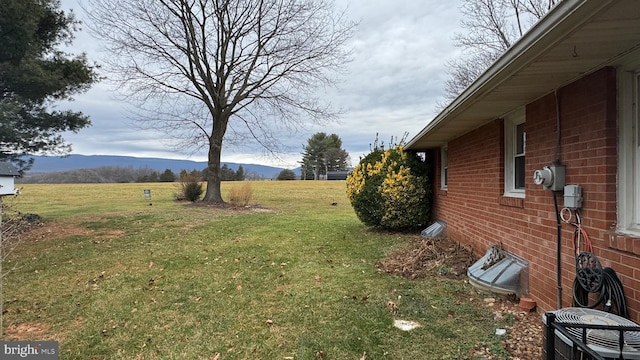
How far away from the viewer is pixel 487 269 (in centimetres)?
483

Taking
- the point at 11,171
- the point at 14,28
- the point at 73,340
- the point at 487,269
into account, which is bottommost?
Answer: the point at 73,340

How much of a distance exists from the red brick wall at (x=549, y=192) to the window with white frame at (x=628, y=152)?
4cm

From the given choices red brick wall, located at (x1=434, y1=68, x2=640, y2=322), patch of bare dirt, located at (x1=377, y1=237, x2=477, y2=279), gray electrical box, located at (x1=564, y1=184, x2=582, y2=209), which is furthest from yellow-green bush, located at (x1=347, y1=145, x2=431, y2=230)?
gray electrical box, located at (x1=564, y1=184, x2=582, y2=209)

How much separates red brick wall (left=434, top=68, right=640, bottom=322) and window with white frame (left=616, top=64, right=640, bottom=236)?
45 millimetres

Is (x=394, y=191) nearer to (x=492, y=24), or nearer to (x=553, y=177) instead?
(x=553, y=177)

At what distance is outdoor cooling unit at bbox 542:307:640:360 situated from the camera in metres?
1.88

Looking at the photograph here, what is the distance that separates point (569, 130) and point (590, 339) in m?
2.07

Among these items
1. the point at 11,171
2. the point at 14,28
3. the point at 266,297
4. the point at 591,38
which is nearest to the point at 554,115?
the point at 591,38

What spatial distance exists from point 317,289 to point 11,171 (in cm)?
414

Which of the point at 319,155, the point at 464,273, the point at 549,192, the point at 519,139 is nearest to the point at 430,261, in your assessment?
the point at 464,273

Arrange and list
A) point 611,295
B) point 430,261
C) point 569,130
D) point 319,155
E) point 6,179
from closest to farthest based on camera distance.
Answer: point 611,295 → point 569,130 → point 6,179 → point 430,261 → point 319,155

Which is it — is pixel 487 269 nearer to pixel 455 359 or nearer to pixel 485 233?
pixel 485 233

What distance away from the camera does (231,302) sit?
4.61 m

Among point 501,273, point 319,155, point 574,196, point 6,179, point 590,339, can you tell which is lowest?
point 501,273
